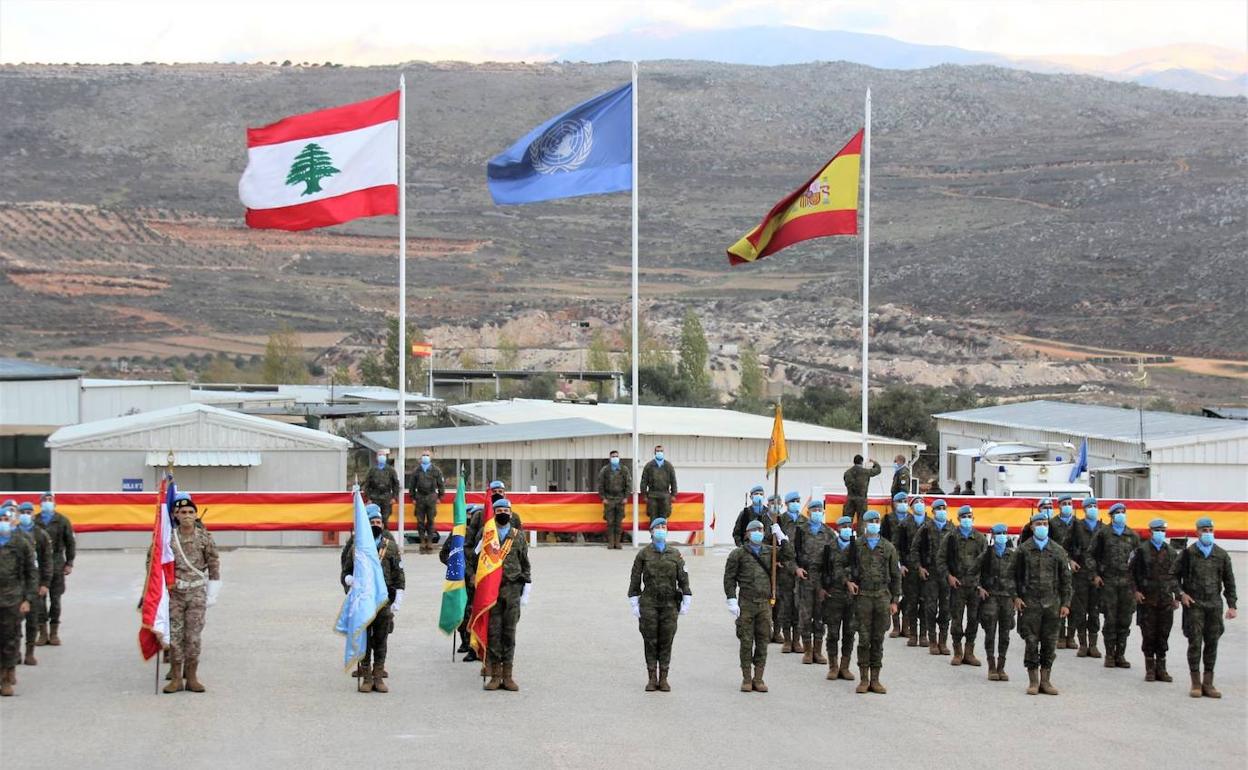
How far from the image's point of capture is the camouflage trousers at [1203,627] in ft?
55.2

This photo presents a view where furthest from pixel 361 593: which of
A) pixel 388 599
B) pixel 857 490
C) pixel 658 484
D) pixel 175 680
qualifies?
pixel 857 490

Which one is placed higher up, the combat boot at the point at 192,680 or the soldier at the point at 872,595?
the soldier at the point at 872,595

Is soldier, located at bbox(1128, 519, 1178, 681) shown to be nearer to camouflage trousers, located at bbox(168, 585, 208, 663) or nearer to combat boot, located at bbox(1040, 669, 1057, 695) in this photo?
combat boot, located at bbox(1040, 669, 1057, 695)

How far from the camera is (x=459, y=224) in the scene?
496 feet

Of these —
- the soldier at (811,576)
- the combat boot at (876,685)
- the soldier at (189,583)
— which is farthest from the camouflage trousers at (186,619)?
the combat boot at (876,685)

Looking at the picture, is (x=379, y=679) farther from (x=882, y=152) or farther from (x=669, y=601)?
→ (x=882, y=152)

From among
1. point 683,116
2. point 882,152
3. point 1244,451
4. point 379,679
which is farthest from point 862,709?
point 683,116

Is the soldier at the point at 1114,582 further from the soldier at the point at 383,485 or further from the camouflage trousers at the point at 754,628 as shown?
the soldier at the point at 383,485

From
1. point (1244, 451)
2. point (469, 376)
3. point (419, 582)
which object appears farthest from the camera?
point (469, 376)

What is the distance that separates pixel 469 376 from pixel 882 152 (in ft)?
349

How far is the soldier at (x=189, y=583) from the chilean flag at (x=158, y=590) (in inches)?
3.7

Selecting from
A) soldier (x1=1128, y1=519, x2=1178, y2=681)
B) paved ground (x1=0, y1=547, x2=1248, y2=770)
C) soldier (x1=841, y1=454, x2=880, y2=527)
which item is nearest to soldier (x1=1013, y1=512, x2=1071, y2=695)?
paved ground (x1=0, y1=547, x2=1248, y2=770)

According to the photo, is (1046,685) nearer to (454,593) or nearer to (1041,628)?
(1041,628)

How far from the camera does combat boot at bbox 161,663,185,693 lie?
1598cm
